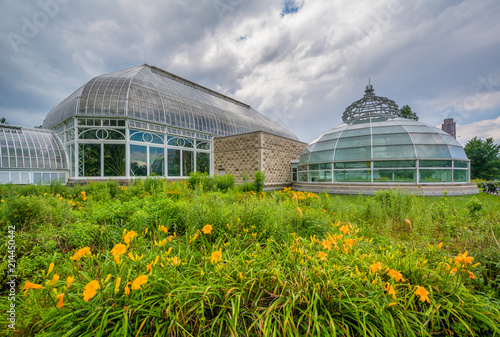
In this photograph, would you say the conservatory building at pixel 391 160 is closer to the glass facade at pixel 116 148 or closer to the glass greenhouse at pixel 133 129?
the glass greenhouse at pixel 133 129

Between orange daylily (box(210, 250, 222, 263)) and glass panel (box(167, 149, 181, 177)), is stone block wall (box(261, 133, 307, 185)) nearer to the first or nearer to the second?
glass panel (box(167, 149, 181, 177))

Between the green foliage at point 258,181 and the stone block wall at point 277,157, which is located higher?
the stone block wall at point 277,157

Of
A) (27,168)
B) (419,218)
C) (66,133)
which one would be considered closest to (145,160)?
(66,133)

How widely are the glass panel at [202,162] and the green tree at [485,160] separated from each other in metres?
28.6

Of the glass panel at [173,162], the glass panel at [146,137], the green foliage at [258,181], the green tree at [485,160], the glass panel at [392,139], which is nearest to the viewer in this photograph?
the green foliage at [258,181]

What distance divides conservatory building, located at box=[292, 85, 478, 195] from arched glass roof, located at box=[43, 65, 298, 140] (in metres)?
11.9

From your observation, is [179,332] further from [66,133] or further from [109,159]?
[66,133]

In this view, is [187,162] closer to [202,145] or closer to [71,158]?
[202,145]

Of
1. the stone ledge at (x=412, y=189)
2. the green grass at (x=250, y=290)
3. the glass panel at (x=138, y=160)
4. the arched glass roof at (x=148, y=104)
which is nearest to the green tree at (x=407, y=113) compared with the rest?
the stone ledge at (x=412, y=189)

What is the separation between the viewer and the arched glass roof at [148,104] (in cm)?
1372

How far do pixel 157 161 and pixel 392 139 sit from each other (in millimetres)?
17460

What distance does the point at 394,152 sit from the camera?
1194 cm

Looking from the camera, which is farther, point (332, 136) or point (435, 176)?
point (332, 136)

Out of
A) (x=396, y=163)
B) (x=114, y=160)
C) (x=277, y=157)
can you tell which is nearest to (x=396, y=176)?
(x=396, y=163)
